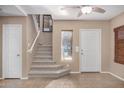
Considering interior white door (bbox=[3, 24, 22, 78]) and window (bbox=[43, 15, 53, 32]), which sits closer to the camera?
interior white door (bbox=[3, 24, 22, 78])

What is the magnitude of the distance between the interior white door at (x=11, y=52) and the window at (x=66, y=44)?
5.90ft

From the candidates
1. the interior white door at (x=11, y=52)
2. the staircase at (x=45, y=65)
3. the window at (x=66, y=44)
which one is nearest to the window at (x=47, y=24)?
the staircase at (x=45, y=65)

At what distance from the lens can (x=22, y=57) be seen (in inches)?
234

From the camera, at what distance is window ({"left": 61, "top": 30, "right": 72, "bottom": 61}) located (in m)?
7.24

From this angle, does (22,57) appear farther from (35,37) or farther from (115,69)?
(115,69)

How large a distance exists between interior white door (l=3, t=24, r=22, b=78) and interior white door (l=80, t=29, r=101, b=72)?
2309mm

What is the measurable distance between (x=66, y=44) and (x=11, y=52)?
2085mm

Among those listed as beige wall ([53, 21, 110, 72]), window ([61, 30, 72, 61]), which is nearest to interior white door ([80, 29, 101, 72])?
beige wall ([53, 21, 110, 72])

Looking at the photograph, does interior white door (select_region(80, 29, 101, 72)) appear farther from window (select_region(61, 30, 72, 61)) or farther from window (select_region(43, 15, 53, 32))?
window (select_region(43, 15, 53, 32))

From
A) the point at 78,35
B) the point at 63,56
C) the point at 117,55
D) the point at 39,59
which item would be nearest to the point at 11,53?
the point at 39,59

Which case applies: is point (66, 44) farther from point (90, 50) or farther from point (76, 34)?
point (90, 50)

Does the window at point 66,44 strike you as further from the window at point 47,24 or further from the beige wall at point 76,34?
the window at point 47,24

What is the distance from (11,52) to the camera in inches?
236

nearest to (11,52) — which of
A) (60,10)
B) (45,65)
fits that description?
(45,65)
